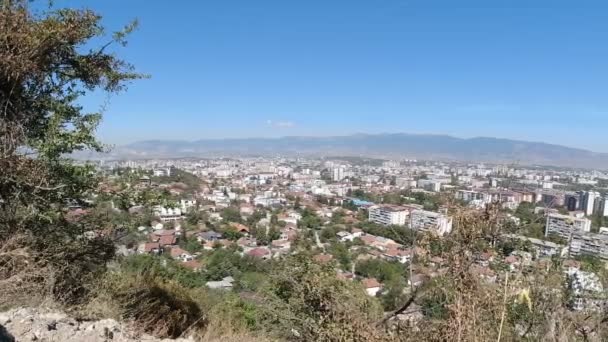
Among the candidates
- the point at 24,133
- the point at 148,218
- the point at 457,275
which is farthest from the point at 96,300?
the point at 457,275

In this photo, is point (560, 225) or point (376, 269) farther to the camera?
point (376, 269)

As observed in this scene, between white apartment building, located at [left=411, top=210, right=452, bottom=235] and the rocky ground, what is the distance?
2.05 meters

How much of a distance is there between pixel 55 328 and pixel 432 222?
2.51 m

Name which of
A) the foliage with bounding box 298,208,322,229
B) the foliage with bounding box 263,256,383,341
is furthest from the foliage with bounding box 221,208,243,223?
the foliage with bounding box 263,256,383,341

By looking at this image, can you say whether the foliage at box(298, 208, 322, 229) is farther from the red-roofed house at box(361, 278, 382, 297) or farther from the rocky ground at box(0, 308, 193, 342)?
the rocky ground at box(0, 308, 193, 342)

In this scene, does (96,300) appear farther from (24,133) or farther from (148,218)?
(24,133)

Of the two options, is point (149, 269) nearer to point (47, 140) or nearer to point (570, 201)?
Result: point (47, 140)

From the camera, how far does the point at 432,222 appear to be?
294 centimetres

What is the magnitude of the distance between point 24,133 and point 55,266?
1.02 meters

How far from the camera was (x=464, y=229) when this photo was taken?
8.31ft

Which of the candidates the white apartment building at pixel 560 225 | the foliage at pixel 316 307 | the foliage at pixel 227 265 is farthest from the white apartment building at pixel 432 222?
the foliage at pixel 227 265

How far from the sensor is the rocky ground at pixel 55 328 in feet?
8.25

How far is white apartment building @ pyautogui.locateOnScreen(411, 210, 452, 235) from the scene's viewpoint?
107 inches

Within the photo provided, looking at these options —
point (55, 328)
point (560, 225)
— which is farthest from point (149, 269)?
point (560, 225)
